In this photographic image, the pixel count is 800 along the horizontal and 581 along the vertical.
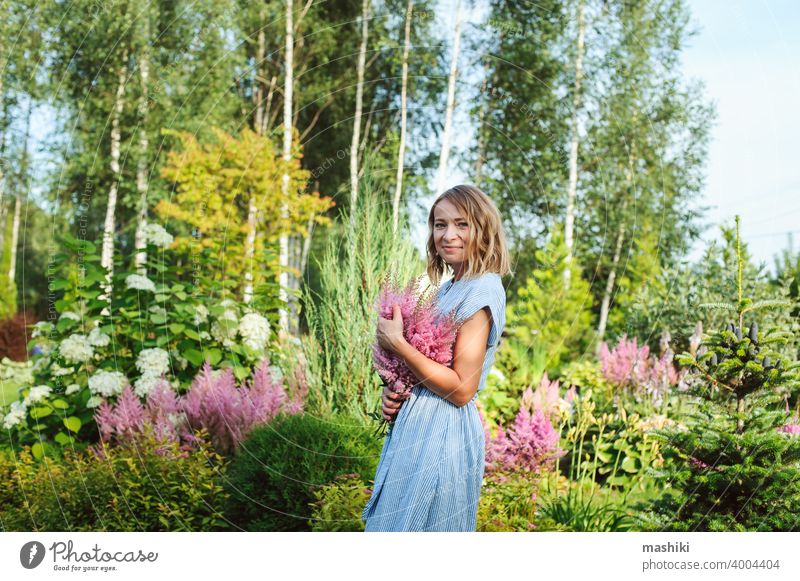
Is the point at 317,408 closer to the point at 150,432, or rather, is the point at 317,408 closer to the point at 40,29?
the point at 150,432

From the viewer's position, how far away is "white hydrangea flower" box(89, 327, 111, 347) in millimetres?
3703

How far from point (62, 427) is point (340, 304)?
1.64m

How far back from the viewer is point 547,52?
170 inches

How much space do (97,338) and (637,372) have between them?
297 cm

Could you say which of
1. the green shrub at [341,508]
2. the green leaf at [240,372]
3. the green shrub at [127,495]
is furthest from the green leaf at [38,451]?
the green shrub at [341,508]

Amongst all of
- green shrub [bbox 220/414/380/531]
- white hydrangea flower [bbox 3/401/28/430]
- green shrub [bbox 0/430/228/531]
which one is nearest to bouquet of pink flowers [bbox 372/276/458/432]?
green shrub [bbox 220/414/380/531]

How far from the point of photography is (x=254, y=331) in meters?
3.98

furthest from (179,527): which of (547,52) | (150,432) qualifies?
(547,52)

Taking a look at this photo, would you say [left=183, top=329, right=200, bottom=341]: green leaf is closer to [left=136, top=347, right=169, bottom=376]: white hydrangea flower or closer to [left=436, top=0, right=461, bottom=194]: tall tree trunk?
[left=136, top=347, right=169, bottom=376]: white hydrangea flower

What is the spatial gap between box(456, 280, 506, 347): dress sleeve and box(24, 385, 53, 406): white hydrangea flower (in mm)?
2643

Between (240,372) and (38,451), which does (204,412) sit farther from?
(38,451)

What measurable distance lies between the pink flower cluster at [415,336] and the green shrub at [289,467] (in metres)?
1.03

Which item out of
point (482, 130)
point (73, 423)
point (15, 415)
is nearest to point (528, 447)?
point (482, 130)
